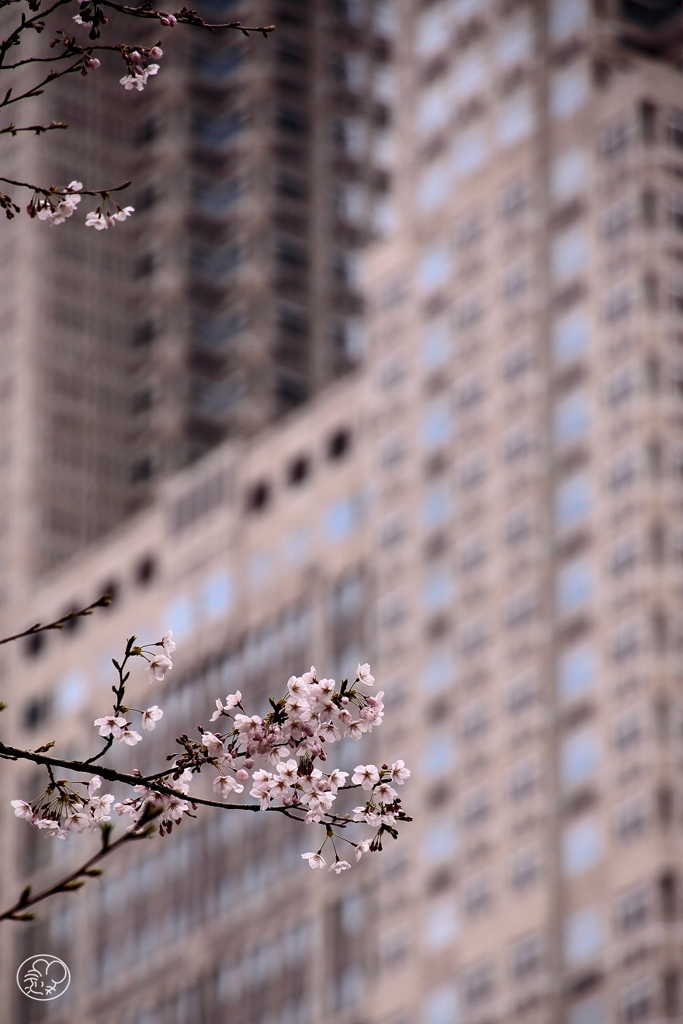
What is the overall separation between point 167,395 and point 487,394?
6540 cm

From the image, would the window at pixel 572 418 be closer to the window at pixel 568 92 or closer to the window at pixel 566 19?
the window at pixel 568 92

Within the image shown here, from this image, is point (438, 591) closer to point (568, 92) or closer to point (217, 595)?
point (568, 92)

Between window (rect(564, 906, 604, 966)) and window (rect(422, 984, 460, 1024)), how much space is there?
7.54 m

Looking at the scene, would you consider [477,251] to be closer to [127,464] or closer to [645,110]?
[645,110]

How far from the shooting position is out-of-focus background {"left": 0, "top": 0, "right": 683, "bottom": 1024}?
120 meters

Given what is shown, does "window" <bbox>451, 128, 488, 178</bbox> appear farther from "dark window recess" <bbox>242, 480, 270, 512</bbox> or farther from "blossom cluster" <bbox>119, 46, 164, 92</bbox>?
"blossom cluster" <bbox>119, 46, 164, 92</bbox>

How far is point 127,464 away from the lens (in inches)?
7771

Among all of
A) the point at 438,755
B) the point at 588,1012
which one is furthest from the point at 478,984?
the point at 438,755

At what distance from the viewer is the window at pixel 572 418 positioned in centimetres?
12812

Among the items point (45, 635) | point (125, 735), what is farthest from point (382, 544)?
point (125, 735)

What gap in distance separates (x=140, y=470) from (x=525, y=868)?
82.1 meters

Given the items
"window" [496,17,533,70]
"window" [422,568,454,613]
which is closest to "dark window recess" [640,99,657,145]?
"window" [496,17,533,70]

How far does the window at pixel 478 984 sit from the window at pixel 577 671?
1334cm

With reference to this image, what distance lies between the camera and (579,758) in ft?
397
